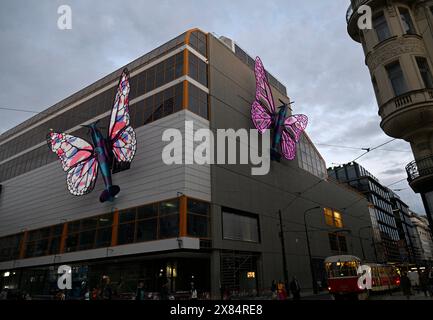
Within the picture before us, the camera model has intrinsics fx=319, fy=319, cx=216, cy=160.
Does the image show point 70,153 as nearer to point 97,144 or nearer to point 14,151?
point 97,144

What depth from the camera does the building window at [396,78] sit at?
21.2 metres

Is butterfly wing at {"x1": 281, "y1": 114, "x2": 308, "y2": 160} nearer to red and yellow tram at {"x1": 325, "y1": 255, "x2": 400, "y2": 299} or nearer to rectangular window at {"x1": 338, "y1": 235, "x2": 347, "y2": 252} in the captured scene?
red and yellow tram at {"x1": 325, "y1": 255, "x2": 400, "y2": 299}

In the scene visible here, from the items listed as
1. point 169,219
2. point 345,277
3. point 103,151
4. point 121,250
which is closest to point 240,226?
point 169,219

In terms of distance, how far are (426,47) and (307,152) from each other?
32.6m

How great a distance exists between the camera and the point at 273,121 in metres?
40.6

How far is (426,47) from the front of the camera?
71.3 ft

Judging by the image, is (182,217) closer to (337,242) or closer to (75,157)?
(75,157)

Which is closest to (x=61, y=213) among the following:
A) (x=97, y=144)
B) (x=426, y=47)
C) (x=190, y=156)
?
(x=97, y=144)

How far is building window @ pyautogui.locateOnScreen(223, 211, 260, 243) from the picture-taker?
3148 cm

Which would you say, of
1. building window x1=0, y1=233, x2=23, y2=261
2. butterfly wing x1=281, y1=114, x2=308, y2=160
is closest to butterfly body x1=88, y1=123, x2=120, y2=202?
building window x1=0, y1=233, x2=23, y2=261

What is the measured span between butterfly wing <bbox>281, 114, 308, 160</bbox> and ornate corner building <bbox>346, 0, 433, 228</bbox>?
18731 mm

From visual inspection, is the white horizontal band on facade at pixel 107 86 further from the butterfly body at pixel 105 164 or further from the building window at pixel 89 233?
the building window at pixel 89 233

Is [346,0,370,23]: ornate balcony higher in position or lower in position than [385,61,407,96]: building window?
higher

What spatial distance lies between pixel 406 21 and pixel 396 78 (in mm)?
4947
